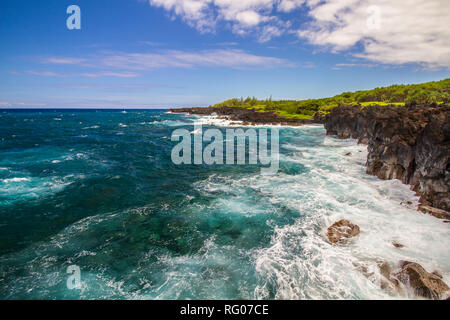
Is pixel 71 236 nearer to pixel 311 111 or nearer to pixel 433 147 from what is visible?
pixel 433 147

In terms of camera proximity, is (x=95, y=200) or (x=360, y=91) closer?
(x=95, y=200)

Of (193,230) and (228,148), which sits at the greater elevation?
(228,148)

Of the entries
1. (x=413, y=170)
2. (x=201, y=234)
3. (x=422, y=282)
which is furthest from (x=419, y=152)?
(x=201, y=234)

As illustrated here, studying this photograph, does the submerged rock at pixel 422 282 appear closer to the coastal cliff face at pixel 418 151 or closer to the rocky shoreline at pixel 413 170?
the rocky shoreline at pixel 413 170

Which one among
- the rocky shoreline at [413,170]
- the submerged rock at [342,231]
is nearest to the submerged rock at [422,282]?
the rocky shoreline at [413,170]

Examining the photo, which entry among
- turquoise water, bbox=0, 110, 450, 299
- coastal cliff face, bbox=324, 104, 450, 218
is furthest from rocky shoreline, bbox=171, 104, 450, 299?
turquoise water, bbox=0, 110, 450, 299

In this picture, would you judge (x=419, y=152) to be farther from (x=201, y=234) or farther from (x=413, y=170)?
(x=201, y=234)

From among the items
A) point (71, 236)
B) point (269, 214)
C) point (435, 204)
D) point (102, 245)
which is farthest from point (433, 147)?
point (71, 236)
